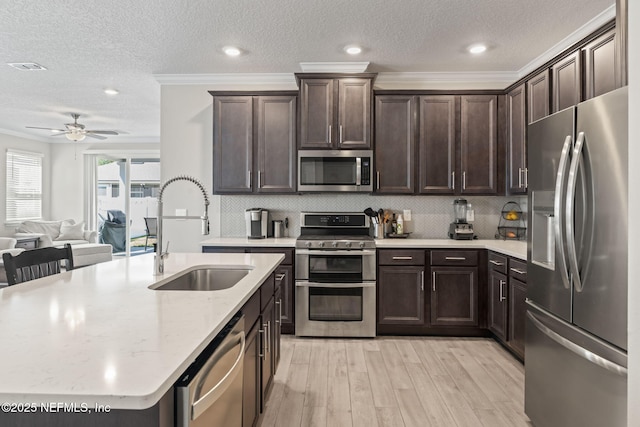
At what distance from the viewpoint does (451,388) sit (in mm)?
2596

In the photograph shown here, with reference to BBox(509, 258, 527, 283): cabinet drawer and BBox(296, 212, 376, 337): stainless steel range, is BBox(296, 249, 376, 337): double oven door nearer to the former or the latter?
BBox(296, 212, 376, 337): stainless steel range

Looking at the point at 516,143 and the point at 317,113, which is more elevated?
the point at 317,113

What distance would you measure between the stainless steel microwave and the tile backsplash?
1.29 ft

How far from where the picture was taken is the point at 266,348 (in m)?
2.10

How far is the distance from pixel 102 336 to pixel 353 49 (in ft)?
10.2

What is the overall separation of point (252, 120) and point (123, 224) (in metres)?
5.66

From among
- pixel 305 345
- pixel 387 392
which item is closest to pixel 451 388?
pixel 387 392

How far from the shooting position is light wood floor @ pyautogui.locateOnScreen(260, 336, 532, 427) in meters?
2.22

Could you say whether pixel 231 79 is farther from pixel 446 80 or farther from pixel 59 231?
pixel 59 231

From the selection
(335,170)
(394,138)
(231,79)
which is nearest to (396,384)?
(335,170)

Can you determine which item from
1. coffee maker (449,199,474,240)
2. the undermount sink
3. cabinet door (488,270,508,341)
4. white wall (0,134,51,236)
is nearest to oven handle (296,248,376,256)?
coffee maker (449,199,474,240)

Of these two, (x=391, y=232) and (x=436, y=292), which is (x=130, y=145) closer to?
(x=391, y=232)

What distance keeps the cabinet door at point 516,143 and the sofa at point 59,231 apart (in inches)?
284

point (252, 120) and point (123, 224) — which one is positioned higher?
point (252, 120)
